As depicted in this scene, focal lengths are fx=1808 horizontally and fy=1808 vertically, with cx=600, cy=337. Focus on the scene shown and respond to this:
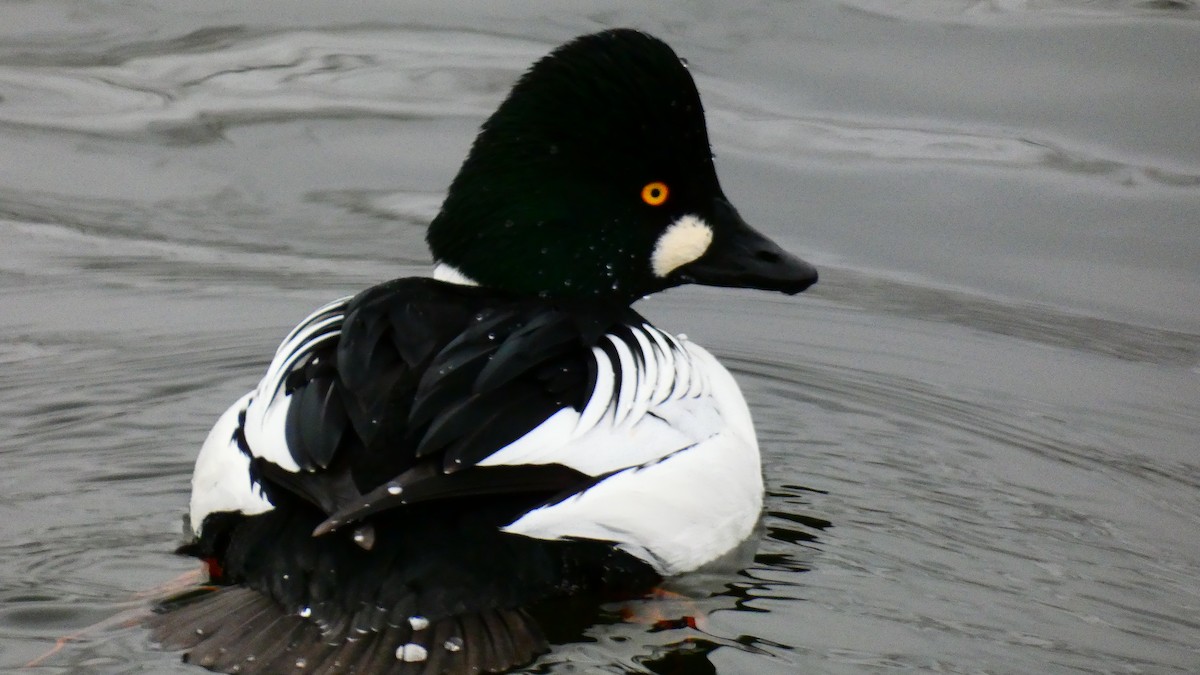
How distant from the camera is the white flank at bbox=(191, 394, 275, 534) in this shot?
166 inches

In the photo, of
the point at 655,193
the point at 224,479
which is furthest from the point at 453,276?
the point at 224,479

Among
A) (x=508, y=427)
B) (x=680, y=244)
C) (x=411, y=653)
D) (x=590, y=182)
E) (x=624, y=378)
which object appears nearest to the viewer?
(x=411, y=653)

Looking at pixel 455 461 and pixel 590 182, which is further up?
pixel 590 182

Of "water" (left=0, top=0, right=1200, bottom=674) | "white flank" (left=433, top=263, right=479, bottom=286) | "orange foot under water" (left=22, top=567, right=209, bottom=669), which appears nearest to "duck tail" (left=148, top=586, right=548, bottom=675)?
"water" (left=0, top=0, right=1200, bottom=674)

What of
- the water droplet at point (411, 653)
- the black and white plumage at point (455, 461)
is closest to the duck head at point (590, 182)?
the black and white plumage at point (455, 461)

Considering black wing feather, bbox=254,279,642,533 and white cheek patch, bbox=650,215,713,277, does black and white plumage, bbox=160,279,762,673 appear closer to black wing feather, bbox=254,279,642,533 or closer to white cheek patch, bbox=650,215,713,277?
black wing feather, bbox=254,279,642,533

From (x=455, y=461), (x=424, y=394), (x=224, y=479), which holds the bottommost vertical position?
(x=224, y=479)

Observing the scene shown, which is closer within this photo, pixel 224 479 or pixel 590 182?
pixel 224 479

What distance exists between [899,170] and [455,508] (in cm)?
527

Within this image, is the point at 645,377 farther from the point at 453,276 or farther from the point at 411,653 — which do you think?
the point at 411,653

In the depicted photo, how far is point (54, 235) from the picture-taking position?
8.09m

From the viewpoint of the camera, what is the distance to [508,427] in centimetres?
410

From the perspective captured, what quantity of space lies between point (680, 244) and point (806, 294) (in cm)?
250

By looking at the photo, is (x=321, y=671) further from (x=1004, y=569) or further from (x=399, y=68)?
(x=399, y=68)
